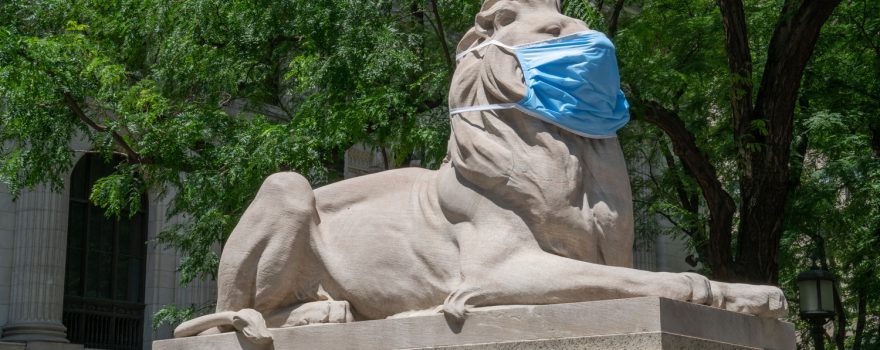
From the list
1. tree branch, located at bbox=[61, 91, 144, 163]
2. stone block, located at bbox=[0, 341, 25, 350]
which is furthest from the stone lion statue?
stone block, located at bbox=[0, 341, 25, 350]

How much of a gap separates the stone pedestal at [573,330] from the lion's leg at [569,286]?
0.08 meters

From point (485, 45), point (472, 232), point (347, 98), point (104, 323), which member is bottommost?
point (104, 323)

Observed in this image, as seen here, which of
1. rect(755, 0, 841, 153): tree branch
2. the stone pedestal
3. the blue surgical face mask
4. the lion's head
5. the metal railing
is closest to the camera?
the stone pedestal

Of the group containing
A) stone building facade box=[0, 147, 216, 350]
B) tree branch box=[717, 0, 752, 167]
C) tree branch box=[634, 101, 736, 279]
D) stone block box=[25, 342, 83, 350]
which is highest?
tree branch box=[717, 0, 752, 167]

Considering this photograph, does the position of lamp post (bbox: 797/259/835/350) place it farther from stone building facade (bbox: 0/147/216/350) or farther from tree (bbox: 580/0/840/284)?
stone building facade (bbox: 0/147/216/350)

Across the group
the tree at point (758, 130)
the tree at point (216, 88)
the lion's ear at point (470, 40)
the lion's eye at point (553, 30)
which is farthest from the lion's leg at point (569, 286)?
the tree at point (216, 88)

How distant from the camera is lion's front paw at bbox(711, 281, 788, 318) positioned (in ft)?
22.9

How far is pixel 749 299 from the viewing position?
7.01 metres

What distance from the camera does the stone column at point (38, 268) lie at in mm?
24422

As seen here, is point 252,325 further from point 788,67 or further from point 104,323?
point 104,323

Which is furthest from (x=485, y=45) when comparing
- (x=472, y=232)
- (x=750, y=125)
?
(x=750, y=125)

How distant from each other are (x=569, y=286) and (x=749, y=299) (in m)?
1.01

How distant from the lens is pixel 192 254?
54.4 feet

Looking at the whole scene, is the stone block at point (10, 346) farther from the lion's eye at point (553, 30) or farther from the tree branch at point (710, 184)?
the lion's eye at point (553, 30)
